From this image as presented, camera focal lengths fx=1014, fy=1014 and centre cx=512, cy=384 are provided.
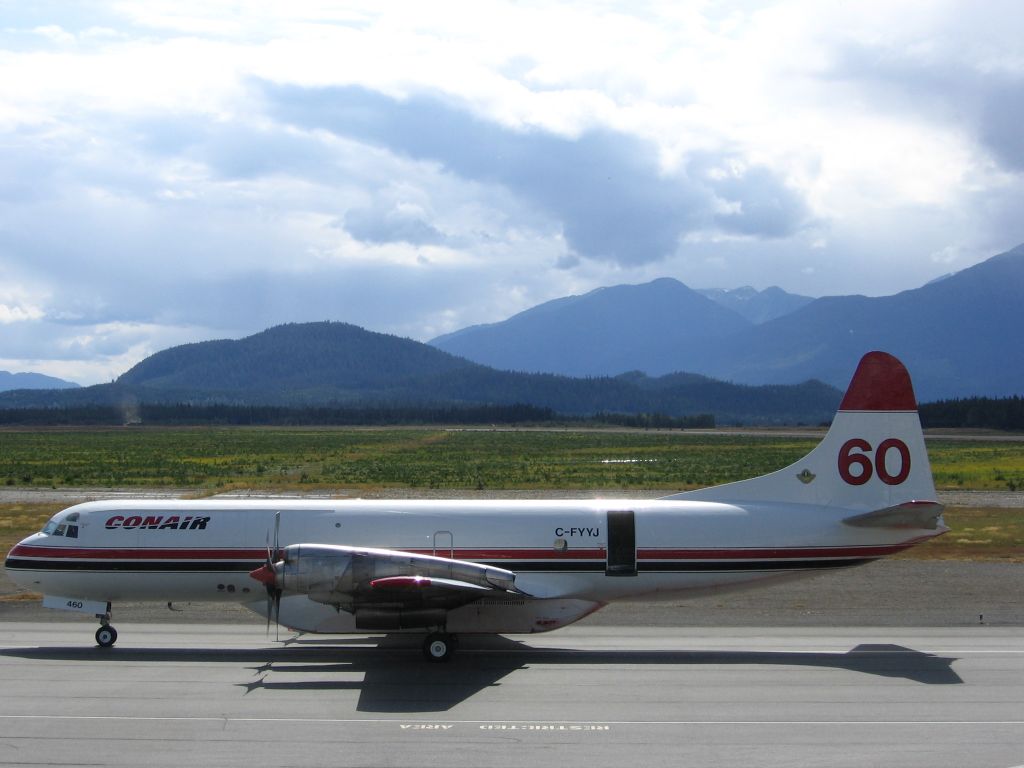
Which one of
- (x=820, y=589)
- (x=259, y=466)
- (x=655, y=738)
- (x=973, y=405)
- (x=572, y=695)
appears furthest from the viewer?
(x=973, y=405)

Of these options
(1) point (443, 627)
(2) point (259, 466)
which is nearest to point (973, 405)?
(2) point (259, 466)

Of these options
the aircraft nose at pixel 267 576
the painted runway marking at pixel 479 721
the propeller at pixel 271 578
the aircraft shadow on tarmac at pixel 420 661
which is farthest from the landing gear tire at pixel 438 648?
the painted runway marking at pixel 479 721

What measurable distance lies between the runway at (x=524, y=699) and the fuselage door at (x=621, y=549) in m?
1.83

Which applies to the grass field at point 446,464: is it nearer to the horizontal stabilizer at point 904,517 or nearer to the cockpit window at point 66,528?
the horizontal stabilizer at point 904,517

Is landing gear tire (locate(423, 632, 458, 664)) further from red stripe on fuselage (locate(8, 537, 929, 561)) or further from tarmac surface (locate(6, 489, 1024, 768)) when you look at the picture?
red stripe on fuselage (locate(8, 537, 929, 561))

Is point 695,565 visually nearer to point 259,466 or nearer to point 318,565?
point 318,565

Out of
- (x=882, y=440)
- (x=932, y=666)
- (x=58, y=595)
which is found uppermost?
(x=882, y=440)

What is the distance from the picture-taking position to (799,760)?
14.4 meters

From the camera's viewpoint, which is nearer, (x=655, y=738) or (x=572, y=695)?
(x=655, y=738)

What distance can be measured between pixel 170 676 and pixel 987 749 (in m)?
14.4

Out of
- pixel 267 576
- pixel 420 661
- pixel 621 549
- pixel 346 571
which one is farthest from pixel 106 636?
pixel 621 549

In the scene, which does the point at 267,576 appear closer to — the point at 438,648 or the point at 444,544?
the point at 438,648

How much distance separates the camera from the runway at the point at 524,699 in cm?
1488

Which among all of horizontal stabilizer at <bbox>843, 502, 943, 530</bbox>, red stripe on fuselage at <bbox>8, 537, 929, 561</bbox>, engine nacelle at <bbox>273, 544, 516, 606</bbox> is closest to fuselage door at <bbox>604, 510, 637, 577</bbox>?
red stripe on fuselage at <bbox>8, 537, 929, 561</bbox>
